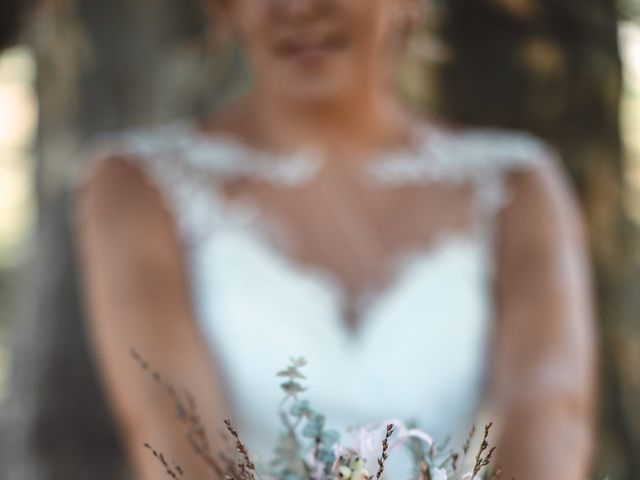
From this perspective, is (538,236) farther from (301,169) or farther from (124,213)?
(124,213)

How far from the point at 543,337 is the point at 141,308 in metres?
0.65

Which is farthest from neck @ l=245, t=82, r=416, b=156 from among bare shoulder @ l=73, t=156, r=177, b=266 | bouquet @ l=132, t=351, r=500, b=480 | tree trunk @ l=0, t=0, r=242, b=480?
bouquet @ l=132, t=351, r=500, b=480

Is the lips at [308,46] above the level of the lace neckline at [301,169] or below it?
above

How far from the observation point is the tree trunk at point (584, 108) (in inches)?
88.4

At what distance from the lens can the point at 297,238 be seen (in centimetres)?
186

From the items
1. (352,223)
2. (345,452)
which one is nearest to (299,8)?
(352,223)

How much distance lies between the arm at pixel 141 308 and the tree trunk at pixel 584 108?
0.86 metres

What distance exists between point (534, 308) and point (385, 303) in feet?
0.83

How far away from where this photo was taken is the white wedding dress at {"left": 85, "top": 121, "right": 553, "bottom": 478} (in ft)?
5.71

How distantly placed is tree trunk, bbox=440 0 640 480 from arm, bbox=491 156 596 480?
0.49ft

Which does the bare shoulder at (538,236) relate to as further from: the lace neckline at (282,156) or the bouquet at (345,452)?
the bouquet at (345,452)

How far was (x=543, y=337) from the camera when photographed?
5.61 ft

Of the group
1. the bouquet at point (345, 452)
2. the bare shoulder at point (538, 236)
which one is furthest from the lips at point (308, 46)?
the bouquet at point (345, 452)

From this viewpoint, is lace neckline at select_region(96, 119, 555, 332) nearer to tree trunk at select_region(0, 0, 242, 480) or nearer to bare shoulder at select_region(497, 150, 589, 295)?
bare shoulder at select_region(497, 150, 589, 295)
